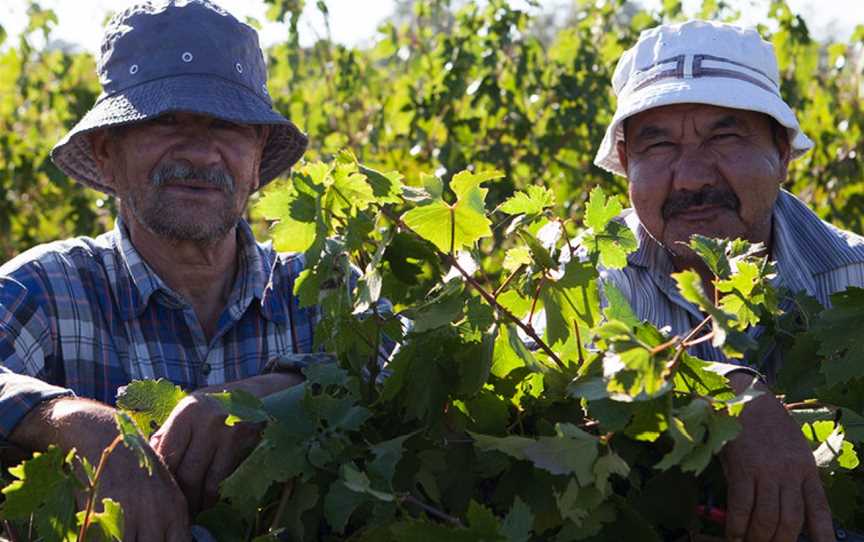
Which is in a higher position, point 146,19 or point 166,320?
point 146,19

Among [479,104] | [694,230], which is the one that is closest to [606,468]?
[694,230]

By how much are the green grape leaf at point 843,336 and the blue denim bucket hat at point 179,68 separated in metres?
1.43

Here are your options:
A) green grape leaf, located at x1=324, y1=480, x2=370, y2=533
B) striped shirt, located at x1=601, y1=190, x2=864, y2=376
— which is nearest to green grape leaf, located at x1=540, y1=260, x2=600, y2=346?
green grape leaf, located at x1=324, y1=480, x2=370, y2=533

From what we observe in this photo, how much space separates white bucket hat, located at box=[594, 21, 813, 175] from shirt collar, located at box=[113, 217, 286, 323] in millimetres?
910

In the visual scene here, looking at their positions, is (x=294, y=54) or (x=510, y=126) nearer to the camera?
(x=510, y=126)

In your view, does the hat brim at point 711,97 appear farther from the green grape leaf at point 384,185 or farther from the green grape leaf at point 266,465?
the green grape leaf at point 266,465

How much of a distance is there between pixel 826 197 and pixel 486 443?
451cm

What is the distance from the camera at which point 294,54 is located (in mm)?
6070

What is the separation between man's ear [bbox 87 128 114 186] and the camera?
3.06m

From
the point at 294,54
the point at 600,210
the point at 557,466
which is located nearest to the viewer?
the point at 557,466

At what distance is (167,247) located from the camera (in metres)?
2.96

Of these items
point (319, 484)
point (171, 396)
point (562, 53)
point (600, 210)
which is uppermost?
point (562, 53)

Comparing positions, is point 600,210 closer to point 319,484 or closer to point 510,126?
point 319,484

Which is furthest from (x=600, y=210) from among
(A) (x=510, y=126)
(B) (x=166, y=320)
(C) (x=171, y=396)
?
(A) (x=510, y=126)
